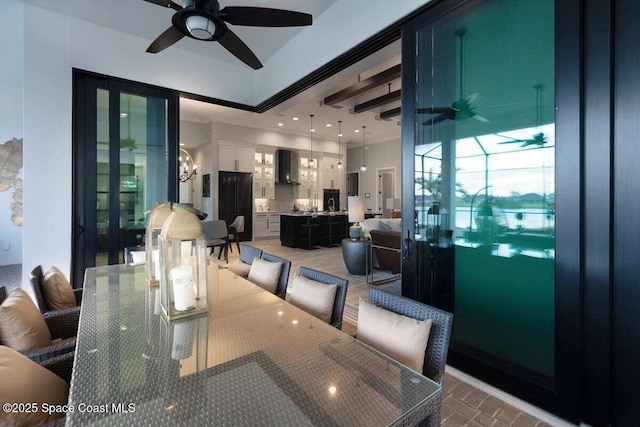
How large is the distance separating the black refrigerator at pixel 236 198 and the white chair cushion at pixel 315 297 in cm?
672

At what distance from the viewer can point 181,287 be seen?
1.38m

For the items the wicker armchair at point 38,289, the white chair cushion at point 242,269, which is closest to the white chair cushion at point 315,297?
the white chair cushion at point 242,269

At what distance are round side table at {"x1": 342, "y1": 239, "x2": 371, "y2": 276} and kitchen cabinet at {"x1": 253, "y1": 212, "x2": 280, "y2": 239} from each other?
4551 millimetres

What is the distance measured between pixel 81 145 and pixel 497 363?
4.57m

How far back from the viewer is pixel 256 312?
4.77 feet

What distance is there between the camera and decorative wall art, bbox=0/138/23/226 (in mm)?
5664

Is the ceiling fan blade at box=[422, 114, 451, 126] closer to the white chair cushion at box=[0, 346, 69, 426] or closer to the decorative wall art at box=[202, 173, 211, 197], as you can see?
the white chair cushion at box=[0, 346, 69, 426]

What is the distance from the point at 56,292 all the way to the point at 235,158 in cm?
665

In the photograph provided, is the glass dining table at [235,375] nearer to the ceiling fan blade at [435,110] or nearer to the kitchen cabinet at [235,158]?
the ceiling fan blade at [435,110]

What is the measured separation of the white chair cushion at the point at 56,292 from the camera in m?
1.97

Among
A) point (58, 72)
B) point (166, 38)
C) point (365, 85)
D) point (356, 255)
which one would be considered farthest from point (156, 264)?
point (365, 85)

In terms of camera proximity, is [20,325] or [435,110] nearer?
[20,325]

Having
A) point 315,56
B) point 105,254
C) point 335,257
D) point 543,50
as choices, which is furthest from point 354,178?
point 543,50

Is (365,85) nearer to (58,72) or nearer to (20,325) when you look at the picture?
(58,72)
